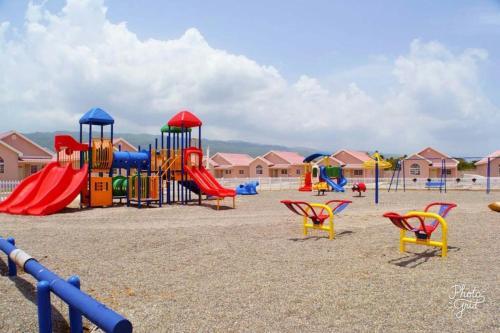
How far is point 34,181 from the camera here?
1656 centimetres

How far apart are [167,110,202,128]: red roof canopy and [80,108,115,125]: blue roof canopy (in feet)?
9.61

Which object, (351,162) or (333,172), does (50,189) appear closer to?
(333,172)

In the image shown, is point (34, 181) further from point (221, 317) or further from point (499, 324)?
point (499, 324)

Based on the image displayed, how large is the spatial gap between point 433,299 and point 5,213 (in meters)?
14.8

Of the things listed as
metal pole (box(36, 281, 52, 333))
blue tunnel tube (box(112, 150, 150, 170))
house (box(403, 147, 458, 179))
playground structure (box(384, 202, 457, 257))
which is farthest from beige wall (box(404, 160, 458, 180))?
metal pole (box(36, 281, 52, 333))

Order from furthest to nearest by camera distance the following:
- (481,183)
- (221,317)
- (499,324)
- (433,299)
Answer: (481,183), (433,299), (221,317), (499,324)

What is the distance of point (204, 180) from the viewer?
18.5m

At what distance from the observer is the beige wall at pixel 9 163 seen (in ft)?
116

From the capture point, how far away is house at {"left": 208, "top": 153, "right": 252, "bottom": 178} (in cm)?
5791

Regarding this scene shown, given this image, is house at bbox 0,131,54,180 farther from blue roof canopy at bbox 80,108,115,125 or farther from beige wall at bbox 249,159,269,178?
beige wall at bbox 249,159,269,178

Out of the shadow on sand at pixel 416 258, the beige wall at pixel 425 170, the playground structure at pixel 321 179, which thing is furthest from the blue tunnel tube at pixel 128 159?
the beige wall at pixel 425 170

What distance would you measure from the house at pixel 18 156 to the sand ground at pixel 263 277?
28.3 meters

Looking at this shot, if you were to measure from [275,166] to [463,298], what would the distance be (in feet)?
171

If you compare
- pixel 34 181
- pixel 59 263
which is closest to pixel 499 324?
pixel 59 263
